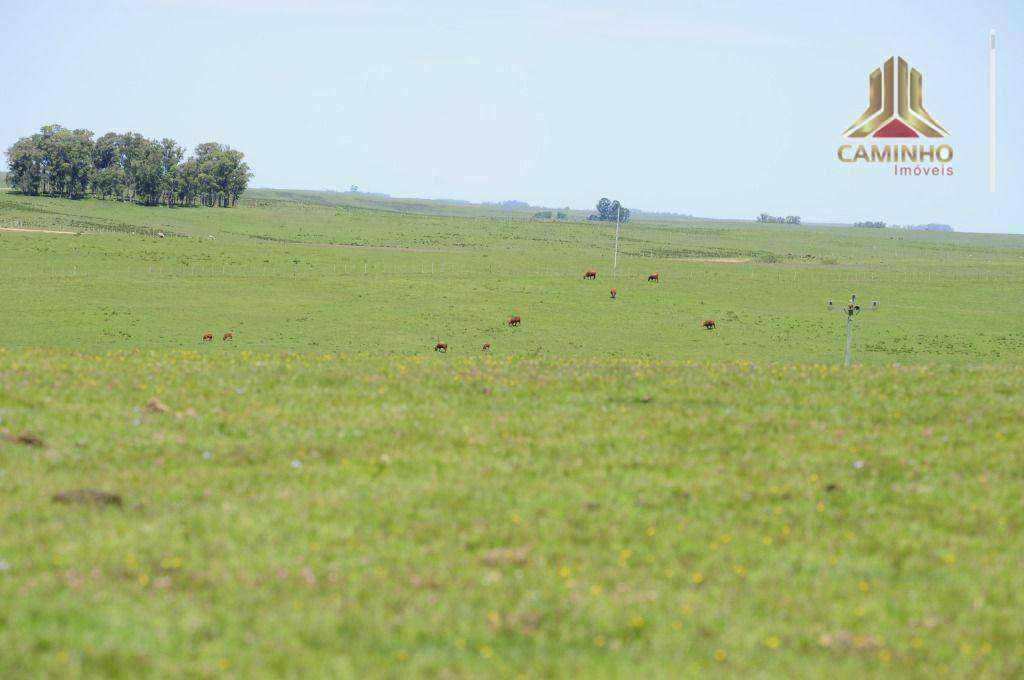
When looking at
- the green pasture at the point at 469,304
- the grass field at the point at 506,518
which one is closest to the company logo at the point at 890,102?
the green pasture at the point at 469,304

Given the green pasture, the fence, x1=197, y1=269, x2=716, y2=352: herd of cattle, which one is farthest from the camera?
the fence

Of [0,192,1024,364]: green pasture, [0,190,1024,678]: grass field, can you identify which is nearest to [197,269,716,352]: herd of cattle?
[0,192,1024,364]: green pasture

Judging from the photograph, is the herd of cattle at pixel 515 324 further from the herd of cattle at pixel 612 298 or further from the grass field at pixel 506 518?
the grass field at pixel 506 518

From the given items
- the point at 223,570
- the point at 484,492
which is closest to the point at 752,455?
the point at 484,492

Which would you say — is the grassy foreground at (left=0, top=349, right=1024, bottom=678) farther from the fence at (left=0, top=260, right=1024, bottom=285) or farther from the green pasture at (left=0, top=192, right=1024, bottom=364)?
the fence at (left=0, top=260, right=1024, bottom=285)

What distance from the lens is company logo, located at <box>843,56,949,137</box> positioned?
274 feet

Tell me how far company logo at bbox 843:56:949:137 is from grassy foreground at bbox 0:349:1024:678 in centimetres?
6550

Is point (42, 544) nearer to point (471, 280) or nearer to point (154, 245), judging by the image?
point (471, 280)

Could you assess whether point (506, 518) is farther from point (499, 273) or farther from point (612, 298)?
point (499, 273)

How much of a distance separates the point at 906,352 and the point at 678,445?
5581 centimetres

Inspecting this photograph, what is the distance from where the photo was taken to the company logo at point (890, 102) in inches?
3292

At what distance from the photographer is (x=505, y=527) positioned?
14961 millimetres

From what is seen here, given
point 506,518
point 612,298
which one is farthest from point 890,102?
point 506,518

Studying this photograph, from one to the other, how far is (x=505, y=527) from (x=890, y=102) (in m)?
82.9
